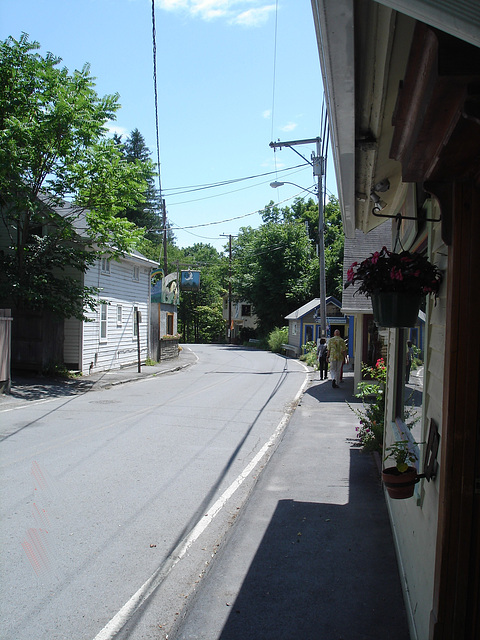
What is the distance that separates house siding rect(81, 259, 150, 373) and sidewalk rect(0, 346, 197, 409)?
2.18 feet

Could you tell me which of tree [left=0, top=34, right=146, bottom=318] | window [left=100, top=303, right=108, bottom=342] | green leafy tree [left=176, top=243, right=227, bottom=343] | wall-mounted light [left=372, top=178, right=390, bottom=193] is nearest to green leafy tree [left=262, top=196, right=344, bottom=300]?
green leafy tree [left=176, top=243, right=227, bottom=343]

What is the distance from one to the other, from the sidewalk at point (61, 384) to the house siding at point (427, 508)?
10.9 metres

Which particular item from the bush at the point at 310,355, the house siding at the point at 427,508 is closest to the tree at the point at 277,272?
the bush at the point at 310,355

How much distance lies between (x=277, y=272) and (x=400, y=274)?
149 feet

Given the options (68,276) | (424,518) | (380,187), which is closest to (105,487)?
(424,518)

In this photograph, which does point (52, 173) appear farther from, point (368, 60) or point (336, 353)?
point (368, 60)

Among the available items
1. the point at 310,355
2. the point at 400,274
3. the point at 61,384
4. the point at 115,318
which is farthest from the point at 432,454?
the point at 310,355

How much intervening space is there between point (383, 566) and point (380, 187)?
379 cm

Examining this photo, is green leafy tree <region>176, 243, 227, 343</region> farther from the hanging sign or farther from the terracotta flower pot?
the terracotta flower pot

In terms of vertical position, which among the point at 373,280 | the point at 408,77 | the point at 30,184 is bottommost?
the point at 373,280

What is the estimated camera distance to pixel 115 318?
886 inches

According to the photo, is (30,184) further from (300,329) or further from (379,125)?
(300,329)

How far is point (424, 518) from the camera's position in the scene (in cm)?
314

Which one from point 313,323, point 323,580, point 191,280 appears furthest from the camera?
point 191,280
